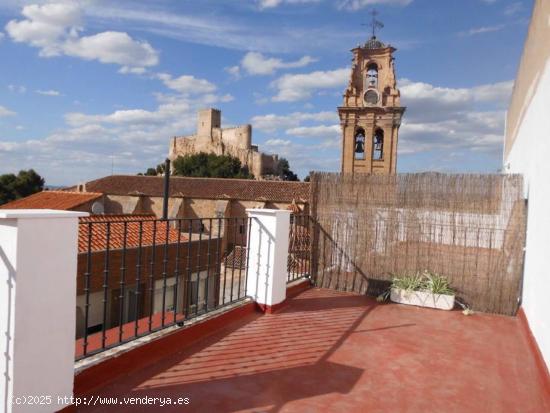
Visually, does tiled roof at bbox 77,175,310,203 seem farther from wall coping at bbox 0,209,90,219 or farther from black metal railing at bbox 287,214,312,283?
wall coping at bbox 0,209,90,219

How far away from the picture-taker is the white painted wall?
3.23 m

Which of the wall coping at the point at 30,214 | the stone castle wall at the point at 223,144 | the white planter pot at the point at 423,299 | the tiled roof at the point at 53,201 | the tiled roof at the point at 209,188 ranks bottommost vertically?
the white planter pot at the point at 423,299

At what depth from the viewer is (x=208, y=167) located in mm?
44031

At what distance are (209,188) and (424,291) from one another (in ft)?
83.8

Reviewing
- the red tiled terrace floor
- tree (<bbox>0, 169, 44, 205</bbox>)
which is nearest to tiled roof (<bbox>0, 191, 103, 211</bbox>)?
tree (<bbox>0, 169, 44, 205</bbox>)

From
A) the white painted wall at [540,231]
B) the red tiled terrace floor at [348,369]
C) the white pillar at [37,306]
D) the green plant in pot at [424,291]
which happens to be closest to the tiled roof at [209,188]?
the green plant in pot at [424,291]

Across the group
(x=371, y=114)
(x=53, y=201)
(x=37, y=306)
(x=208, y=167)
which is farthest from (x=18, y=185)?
(x=37, y=306)

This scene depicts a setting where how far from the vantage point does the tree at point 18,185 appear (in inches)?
1272

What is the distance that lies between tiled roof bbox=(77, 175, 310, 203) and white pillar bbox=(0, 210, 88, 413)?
23.6 metres

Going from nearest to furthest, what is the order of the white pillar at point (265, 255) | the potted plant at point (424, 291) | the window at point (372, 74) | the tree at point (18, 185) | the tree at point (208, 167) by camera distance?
the white pillar at point (265, 255), the potted plant at point (424, 291), the window at point (372, 74), the tree at point (18, 185), the tree at point (208, 167)

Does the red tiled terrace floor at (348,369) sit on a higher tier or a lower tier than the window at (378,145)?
lower

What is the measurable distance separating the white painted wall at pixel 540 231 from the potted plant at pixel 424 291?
835 millimetres

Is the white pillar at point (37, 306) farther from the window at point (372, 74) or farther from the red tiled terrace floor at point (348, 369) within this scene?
the window at point (372, 74)

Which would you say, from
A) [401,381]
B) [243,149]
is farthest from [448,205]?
[243,149]
